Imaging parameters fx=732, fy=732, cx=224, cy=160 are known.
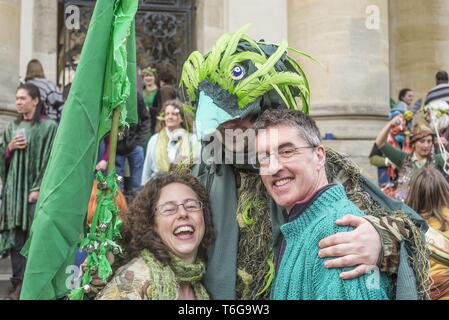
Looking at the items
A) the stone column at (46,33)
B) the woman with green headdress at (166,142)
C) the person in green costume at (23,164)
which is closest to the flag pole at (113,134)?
the person in green costume at (23,164)

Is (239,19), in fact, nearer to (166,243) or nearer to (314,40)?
(314,40)

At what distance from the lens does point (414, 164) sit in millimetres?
6844

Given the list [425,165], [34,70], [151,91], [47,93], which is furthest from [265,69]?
[151,91]

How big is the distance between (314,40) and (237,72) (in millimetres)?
6352

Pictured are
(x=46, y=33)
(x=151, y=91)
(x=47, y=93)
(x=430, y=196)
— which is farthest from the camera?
(x=46, y=33)

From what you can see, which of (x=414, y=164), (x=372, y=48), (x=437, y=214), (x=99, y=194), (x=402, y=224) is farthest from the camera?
(x=372, y=48)

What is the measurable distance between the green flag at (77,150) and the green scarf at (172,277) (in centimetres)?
29

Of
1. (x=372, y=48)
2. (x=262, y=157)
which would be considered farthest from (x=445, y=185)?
(x=372, y=48)

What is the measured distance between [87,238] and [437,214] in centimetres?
245

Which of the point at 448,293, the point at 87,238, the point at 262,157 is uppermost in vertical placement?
the point at 262,157

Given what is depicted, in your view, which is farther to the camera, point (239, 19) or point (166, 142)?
point (239, 19)

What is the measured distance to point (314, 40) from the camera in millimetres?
9086

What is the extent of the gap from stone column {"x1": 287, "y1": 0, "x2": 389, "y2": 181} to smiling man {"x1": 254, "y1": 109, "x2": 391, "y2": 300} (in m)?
6.54
